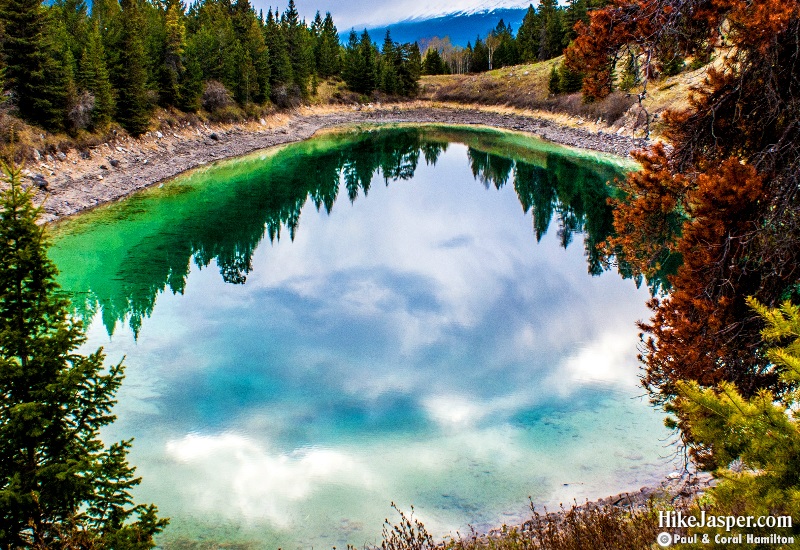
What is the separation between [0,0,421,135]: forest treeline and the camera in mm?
36312

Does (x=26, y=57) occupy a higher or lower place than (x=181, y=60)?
lower

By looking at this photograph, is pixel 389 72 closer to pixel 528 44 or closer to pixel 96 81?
pixel 528 44

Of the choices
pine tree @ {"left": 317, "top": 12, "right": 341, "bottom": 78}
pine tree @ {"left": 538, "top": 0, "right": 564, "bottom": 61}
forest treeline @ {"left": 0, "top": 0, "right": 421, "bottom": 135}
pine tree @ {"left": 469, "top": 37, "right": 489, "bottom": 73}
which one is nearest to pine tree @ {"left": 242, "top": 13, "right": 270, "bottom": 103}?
forest treeline @ {"left": 0, "top": 0, "right": 421, "bottom": 135}

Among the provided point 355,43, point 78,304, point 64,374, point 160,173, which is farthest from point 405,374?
point 355,43

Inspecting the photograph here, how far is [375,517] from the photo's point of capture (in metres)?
10.8

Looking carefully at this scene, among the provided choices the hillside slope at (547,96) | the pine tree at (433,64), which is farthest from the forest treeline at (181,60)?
the pine tree at (433,64)

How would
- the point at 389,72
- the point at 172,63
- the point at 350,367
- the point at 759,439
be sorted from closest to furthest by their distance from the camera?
the point at 759,439, the point at 350,367, the point at 172,63, the point at 389,72

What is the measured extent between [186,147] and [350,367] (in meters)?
43.0

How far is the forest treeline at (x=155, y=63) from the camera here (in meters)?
36.3

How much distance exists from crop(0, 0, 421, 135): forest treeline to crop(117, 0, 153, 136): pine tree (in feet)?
0.28

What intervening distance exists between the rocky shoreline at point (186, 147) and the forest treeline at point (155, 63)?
2.52m

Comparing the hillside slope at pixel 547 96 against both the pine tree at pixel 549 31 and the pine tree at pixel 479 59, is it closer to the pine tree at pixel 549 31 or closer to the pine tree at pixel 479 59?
the pine tree at pixel 549 31

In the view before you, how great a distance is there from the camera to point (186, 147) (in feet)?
172

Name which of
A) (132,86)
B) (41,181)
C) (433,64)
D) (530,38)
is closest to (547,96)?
(530,38)
